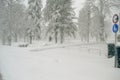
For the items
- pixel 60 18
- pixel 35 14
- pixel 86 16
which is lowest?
pixel 60 18

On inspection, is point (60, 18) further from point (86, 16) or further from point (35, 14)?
point (86, 16)

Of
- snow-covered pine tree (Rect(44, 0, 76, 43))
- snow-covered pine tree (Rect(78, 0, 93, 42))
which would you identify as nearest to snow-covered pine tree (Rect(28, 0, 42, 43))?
snow-covered pine tree (Rect(44, 0, 76, 43))

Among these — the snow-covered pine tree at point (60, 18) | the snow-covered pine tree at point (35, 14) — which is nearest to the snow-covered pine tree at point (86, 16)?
the snow-covered pine tree at point (60, 18)

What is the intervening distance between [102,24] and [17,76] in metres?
27.8

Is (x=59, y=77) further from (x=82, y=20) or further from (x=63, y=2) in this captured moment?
(x=82, y=20)

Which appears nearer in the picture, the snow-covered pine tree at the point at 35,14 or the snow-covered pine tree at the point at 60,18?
the snow-covered pine tree at the point at 60,18

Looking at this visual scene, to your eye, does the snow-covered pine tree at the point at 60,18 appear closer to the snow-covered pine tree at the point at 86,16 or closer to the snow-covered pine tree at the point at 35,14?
the snow-covered pine tree at the point at 35,14

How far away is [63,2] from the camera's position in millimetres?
29516

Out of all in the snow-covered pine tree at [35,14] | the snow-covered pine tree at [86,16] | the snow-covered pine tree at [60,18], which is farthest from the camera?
the snow-covered pine tree at [86,16]

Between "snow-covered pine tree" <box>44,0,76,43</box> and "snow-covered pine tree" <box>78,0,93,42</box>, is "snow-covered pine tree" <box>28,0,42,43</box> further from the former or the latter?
"snow-covered pine tree" <box>78,0,93,42</box>

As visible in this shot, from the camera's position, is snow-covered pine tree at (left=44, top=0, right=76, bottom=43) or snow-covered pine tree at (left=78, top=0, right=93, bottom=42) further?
snow-covered pine tree at (left=78, top=0, right=93, bottom=42)

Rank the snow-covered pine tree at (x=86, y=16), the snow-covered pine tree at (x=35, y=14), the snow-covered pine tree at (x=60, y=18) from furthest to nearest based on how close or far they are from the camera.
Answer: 1. the snow-covered pine tree at (x=86, y=16)
2. the snow-covered pine tree at (x=35, y=14)
3. the snow-covered pine tree at (x=60, y=18)

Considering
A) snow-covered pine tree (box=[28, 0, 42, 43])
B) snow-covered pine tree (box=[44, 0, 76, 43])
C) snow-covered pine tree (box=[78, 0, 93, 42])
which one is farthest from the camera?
snow-covered pine tree (box=[78, 0, 93, 42])

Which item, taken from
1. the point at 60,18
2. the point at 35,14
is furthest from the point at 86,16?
the point at 60,18
